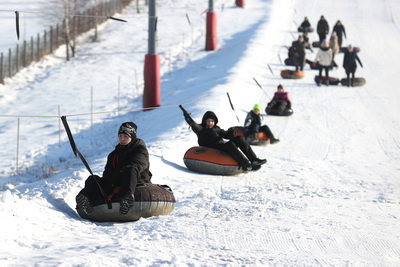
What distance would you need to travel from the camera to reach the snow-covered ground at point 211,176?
288 inches

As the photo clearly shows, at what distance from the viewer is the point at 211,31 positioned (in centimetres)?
3222

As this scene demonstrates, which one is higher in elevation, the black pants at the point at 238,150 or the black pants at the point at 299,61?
the black pants at the point at 238,150

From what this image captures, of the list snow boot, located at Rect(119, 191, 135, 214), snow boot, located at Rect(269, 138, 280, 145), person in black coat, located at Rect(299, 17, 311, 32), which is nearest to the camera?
snow boot, located at Rect(119, 191, 135, 214)

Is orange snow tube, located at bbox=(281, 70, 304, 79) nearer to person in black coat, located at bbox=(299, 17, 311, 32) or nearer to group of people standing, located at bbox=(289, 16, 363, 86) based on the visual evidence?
group of people standing, located at bbox=(289, 16, 363, 86)

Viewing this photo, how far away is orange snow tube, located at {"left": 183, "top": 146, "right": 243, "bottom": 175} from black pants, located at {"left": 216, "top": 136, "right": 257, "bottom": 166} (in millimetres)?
81

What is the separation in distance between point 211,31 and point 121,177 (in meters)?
24.4

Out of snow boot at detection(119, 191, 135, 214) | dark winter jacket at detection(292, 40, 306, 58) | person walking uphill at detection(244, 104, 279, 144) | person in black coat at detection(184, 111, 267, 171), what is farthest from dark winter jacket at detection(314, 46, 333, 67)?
snow boot at detection(119, 191, 135, 214)

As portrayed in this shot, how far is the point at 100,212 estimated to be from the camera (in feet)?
27.3

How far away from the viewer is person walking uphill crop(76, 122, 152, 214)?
8195 millimetres

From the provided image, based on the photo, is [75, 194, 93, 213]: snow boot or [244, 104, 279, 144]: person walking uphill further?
[244, 104, 279, 144]: person walking uphill

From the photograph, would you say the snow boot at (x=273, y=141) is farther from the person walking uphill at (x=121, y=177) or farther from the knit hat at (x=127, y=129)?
the knit hat at (x=127, y=129)

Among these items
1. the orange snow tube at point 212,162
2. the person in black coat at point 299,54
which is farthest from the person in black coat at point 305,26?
the orange snow tube at point 212,162

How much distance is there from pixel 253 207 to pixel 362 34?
2803 centimetres

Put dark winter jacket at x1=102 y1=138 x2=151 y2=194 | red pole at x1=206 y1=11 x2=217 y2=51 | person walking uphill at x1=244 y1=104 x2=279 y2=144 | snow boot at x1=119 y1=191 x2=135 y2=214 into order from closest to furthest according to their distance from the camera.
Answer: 1. snow boot at x1=119 y1=191 x2=135 y2=214
2. dark winter jacket at x1=102 y1=138 x2=151 y2=194
3. person walking uphill at x1=244 y1=104 x2=279 y2=144
4. red pole at x1=206 y1=11 x2=217 y2=51
